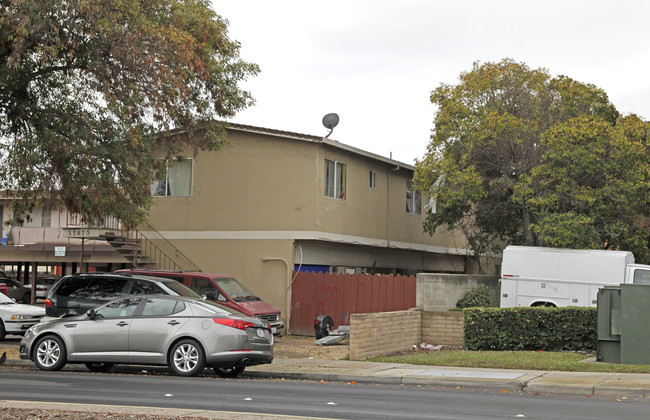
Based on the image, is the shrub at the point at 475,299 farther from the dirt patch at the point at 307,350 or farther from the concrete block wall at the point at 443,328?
the dirt patch at the point at 307,350

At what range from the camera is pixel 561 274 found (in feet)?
77.1

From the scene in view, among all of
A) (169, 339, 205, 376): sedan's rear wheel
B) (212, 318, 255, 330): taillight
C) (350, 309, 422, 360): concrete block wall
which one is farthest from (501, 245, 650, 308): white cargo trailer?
(169, 339, 205, 376): sedan's rear wheel

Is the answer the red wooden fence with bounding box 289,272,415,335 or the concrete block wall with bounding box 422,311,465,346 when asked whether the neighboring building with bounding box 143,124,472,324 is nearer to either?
the red wooden fence with bounding box 289,272,415,335

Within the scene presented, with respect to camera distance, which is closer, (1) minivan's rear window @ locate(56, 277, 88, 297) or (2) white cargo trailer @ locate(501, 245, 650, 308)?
(1) minivan's rear window @ locate(56, 277, 88, 297)

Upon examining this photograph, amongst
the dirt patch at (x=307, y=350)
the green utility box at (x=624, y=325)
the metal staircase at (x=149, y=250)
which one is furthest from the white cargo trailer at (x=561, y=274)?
the metal staircase at (x=149, y=250)

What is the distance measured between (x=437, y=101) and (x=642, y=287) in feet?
47.4

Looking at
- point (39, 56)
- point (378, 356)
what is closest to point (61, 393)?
point (378, 356)

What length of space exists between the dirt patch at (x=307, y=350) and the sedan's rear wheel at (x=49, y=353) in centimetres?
508

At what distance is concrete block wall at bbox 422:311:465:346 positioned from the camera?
2006 centimetres

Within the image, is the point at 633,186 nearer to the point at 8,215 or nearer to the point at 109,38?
the point at 109,38

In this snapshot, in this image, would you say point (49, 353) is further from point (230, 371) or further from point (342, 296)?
point (342, 296)

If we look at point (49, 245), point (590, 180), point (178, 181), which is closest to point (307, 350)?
point (178, 181)

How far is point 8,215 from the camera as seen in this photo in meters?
37.2

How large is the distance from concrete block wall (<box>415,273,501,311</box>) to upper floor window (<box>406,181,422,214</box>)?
24.9ft
